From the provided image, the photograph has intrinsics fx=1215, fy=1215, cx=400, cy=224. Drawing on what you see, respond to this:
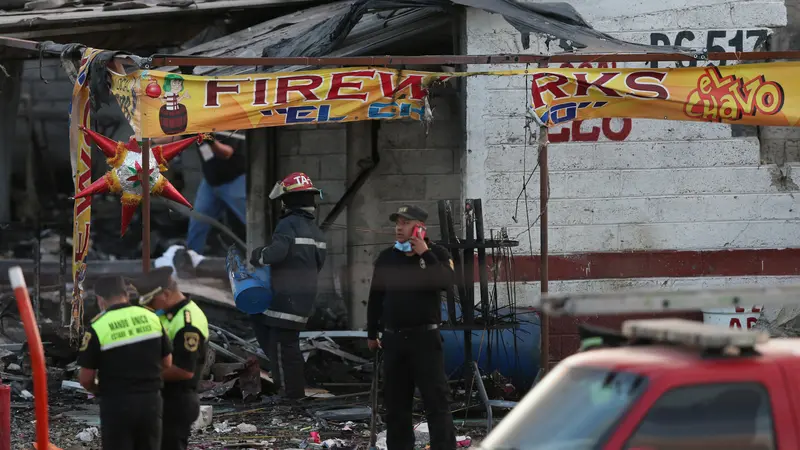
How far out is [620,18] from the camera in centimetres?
1148

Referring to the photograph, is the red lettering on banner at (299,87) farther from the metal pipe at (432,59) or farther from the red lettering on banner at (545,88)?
the red lettering on banner at (545,88)

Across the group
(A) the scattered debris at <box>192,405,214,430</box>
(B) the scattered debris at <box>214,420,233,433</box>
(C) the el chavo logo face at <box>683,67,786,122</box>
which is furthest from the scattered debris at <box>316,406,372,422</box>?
(C) the el chavo logo face at <box>683,67,786,122</box>

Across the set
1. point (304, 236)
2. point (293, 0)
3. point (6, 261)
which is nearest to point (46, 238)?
point (6, 261)

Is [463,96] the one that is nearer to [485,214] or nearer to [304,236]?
[485,214]

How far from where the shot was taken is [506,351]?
1088 centimetres

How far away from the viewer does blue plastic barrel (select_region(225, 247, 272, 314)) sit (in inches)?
424

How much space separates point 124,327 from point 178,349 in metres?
0.57

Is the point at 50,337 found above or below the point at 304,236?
below

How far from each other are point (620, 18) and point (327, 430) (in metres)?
4.78

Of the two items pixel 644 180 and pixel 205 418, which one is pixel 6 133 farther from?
pixel 644 180

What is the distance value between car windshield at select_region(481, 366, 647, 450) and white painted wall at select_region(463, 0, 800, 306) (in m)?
6.10

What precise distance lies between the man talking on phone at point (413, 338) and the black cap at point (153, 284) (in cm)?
169

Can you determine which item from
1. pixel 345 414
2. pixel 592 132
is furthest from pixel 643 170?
pixel 345 414

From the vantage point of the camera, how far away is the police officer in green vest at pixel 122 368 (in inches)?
274
